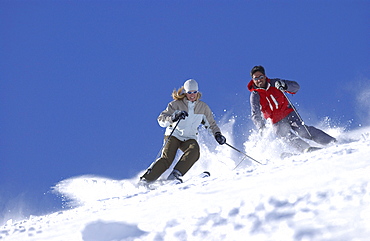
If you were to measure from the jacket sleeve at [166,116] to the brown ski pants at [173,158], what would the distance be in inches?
9.7

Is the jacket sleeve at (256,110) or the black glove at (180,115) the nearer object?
the black glove at (180,115)

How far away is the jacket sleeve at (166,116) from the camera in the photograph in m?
6.13

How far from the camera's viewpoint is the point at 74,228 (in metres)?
2.77

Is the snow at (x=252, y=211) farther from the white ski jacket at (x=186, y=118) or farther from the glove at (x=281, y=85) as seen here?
the glove at (x=281, y=85)

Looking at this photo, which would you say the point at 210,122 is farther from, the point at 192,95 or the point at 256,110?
the point at 256,110

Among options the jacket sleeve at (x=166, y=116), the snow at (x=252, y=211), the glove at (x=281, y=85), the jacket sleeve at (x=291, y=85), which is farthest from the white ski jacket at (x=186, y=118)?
the snow at (x=252, y=211)

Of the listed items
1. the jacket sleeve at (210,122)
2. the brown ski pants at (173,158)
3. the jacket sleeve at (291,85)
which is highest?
the jacket sleeve at (291,85)

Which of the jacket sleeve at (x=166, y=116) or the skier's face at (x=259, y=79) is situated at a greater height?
the skier's face at (x=259, y=79)

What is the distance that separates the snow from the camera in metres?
2.07

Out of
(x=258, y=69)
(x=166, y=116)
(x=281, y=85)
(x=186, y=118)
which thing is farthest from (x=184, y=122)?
(x=281, y=85)

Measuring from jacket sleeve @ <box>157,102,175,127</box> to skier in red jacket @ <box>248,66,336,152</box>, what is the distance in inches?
56.7

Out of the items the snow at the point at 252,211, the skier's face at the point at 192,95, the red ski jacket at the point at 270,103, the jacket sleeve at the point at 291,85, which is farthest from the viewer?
the red ski jacket at the point at 270,103

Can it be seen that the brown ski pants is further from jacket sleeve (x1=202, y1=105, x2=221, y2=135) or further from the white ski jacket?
jacket sleeve (x1=202, y1=105, x2=221, y2=135)

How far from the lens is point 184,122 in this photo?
20.5 feet
